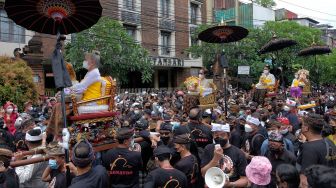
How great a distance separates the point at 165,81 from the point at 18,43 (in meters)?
16.6

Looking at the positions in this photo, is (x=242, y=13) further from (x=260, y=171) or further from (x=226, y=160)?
(x=260, y=171)

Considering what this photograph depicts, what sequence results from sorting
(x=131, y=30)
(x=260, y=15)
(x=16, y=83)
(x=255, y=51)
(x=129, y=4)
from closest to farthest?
(x=16, y=83) → (x=255, y=51) → (x=129, y=4) → (x=131, y=30) → (x=260, y=15)

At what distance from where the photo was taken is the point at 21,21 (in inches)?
209

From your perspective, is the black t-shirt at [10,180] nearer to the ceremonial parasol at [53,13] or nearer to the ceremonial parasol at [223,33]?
the ceremonial parasol at [53,13]

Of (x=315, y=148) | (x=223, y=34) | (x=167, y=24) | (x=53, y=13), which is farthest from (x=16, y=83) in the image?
(x=167, y=24)

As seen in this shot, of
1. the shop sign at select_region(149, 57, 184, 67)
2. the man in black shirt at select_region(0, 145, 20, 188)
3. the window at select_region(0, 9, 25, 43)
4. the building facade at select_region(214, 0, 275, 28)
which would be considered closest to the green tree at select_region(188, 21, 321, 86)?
the shop sign at select_region(149, 57, 184, 67)

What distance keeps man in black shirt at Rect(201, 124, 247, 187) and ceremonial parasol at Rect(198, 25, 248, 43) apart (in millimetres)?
5473

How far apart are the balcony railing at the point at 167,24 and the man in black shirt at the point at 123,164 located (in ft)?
91.6

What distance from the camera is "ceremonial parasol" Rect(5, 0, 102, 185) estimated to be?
4.97 meters

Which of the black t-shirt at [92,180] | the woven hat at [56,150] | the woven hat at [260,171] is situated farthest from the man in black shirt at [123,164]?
the woven hat at [260,171]

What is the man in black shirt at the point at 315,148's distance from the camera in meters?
4.79

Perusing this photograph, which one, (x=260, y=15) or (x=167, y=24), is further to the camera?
(x=260, y=15)

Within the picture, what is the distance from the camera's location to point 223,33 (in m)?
10.5

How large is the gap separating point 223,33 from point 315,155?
6.29 metres
